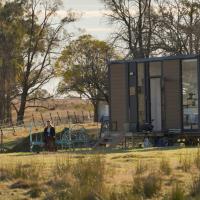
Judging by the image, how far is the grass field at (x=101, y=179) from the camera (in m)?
15.2

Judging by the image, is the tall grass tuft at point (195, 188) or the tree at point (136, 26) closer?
the tall grass tuft at point (195, 188)

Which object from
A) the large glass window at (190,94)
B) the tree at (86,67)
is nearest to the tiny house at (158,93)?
the large glass window at (190,94)

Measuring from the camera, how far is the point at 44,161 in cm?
2069

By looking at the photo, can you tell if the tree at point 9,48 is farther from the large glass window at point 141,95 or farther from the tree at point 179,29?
the large glass window at point 141,95

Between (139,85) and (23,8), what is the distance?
39201 millimetres

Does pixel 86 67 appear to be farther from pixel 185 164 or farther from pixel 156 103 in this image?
pixel 185 164

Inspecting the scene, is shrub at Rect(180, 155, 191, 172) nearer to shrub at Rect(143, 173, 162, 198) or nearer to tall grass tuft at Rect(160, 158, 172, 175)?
tall grass tuft at Rect(160, 158, 172, 175)

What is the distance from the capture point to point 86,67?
68000mm

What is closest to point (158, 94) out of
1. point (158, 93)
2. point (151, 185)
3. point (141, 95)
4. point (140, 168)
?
point (158, 93)

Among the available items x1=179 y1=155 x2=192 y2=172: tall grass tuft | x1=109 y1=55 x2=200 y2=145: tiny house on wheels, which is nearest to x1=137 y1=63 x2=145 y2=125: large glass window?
x1=109 y1=55 x2=200 y2=145: tiny house on wheels

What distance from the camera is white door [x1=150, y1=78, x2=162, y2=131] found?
1214 inches

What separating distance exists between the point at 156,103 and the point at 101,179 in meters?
14.6

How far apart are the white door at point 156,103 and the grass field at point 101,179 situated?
1062 centimetres

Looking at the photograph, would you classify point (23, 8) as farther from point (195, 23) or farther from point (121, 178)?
point (121, 178)
